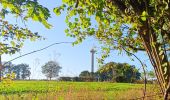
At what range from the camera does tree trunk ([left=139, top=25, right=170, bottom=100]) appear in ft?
14.3

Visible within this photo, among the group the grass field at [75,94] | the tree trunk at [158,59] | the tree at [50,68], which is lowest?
the grass field at [75,94]

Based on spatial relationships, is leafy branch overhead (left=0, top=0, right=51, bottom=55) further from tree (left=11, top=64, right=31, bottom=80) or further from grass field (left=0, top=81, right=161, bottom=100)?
tree (left=11, top=64, right=31, bottom=80)

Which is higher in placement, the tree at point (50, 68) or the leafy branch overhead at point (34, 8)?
the tree at point (50, 68)

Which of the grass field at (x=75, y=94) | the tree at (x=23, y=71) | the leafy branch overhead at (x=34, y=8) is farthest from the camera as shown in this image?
the tree at (x=23, y=71)

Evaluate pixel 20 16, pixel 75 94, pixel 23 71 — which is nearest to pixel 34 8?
pixel 20 16

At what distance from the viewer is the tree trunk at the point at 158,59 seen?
14.3ft

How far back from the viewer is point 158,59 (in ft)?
14.4

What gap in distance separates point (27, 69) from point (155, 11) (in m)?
153

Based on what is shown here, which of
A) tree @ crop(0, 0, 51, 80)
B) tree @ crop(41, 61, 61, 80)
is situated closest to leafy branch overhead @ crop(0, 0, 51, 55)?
tree @ crop(0, 0, 51, 80)

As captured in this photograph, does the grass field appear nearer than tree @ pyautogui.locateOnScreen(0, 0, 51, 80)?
No

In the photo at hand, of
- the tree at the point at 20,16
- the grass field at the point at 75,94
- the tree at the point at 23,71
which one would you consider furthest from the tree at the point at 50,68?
the tree at the point at 20,16

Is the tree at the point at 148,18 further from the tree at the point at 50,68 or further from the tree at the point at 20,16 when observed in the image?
the tree at the point at 50,68

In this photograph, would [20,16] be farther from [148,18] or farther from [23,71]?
[23,71]

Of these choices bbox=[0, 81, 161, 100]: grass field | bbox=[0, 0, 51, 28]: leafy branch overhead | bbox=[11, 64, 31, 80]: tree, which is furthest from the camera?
bbox=[11, 64, 31, 80]: tree
